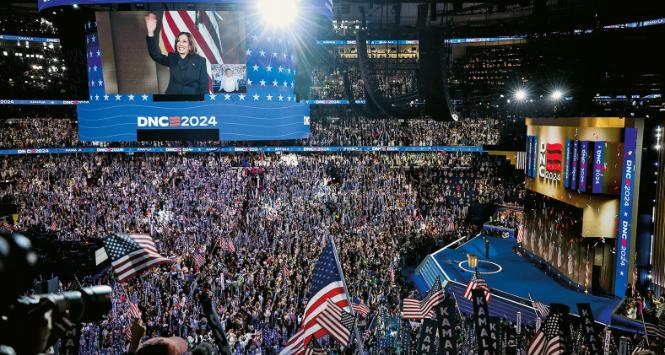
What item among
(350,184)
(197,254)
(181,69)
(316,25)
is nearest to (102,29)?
(181,69)

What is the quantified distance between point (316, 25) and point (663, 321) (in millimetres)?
13951

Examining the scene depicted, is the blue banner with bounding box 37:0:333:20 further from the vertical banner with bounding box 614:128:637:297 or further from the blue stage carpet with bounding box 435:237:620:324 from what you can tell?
the blue stage carpet with bounding box 435:237:620:324

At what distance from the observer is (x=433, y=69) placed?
9.93 meters

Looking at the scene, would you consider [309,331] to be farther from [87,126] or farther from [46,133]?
[46,133]

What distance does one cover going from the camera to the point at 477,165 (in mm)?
34938

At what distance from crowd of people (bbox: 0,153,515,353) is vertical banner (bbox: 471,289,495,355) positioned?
267 centimetres

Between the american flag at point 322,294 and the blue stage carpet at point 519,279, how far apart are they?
38.2 feet

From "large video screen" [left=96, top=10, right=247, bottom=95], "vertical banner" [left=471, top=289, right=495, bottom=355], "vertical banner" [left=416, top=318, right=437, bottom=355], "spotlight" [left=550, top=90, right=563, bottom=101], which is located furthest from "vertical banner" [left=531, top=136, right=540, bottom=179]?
"vertical banner" [left=416, top=318, right=437, bottom=355]

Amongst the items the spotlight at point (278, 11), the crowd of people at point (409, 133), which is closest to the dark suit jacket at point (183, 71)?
the spotlight at point (278, 11)

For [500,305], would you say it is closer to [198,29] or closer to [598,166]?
[598,166]

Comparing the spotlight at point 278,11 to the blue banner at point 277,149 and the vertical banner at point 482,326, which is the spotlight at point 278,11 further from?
the blue banner at point 277,149

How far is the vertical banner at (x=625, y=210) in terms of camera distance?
49.8 feet

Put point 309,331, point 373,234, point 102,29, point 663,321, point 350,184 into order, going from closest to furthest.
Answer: point 309,331, point 663,321, point 102,29, point 373,234, point 350,184

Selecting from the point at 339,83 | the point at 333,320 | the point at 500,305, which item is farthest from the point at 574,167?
the point at 339,83
